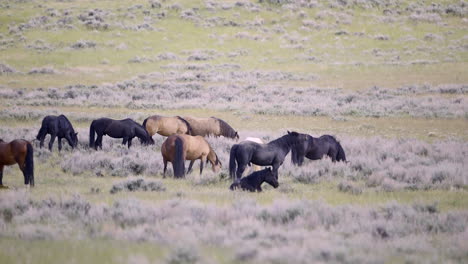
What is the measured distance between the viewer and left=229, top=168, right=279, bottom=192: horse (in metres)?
12.3

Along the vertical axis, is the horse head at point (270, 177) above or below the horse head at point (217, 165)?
above

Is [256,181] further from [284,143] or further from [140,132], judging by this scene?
[140,132]

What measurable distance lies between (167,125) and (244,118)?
9010 mm

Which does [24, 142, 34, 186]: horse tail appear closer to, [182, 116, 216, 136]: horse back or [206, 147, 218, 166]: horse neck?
[206, 147, 218, 166]: horse neck

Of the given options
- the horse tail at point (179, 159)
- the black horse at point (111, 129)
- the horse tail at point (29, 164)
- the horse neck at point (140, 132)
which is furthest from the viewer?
the horse neck at point (140, 132)

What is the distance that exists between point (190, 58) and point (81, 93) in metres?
18.1

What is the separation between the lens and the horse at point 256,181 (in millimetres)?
12332

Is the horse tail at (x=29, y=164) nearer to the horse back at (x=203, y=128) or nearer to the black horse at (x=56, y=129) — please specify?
the black horse at (x=56, y=129)

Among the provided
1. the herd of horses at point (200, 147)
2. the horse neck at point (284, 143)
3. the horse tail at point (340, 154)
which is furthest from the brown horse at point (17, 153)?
the horse tail at point (340, 154)

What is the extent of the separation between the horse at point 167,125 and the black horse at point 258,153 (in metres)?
6.40

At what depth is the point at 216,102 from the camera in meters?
Answer: 34.0

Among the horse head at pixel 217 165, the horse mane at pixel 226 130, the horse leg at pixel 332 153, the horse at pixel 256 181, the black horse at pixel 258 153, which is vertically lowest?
the horse mane at pixel 226 130

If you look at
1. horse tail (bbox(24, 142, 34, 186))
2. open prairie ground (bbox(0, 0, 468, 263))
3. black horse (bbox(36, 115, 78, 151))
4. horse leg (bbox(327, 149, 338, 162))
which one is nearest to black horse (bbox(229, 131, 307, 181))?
open prairie ground (bbox(0, 0, 468, 263))

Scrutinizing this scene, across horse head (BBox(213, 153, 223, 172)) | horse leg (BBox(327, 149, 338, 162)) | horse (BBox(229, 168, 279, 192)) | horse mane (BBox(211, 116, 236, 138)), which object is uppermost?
horse (BBox(229, 168, 279, 192))
